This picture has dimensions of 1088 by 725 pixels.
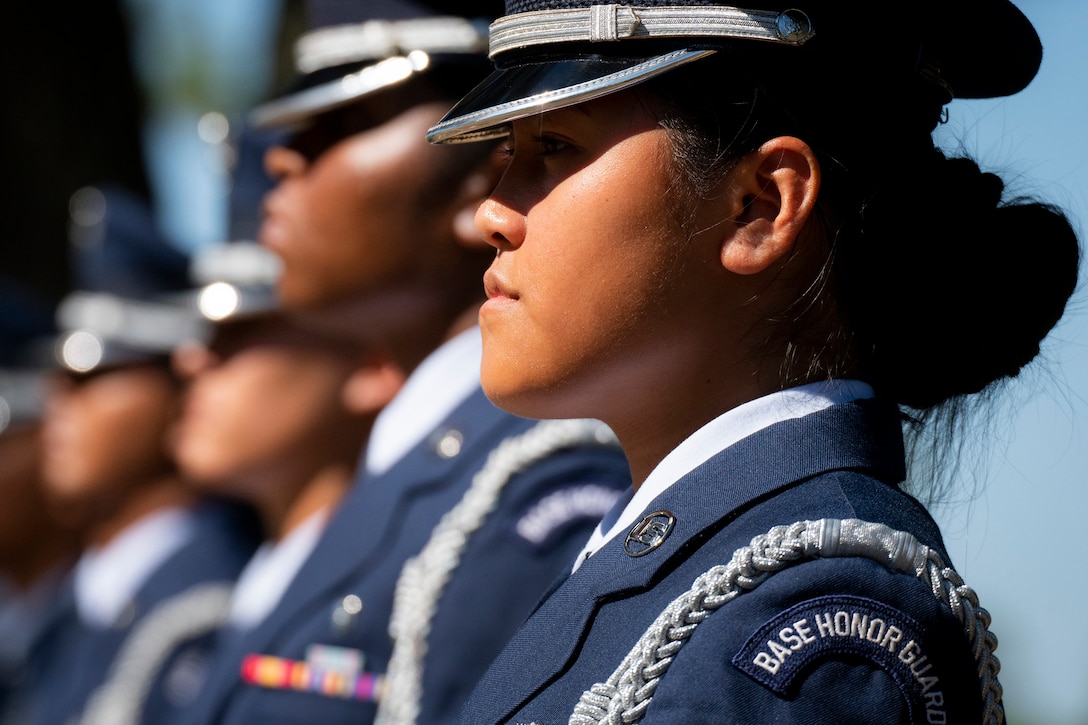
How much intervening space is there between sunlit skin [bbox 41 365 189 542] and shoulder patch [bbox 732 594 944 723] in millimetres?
4542

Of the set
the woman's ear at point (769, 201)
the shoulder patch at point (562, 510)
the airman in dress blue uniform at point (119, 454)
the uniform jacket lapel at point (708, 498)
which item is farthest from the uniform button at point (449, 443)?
the airman in dress blue uniform at point (119, 454)

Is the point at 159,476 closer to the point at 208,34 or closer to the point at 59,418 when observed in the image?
the point at 59,418

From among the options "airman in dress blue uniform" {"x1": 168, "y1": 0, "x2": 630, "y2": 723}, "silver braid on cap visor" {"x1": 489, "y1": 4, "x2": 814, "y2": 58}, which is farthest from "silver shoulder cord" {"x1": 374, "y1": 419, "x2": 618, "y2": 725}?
"silver braid on cap visor" {"x1": 489, "y1": 4, "x2": 814, "y2": 58}

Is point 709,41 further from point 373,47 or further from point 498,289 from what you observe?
point 373,47

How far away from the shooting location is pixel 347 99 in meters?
3.28

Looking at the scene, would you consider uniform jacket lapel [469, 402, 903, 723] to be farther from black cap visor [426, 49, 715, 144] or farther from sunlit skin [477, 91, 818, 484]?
black cap visor [426, 49, 715, 144]

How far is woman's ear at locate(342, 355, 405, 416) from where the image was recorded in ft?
13.0

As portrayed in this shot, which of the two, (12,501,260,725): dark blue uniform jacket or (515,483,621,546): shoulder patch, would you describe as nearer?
(515,483,621,546): shoulder patch

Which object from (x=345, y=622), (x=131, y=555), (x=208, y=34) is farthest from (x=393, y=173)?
(x=208, y=34)

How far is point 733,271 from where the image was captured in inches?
69.7

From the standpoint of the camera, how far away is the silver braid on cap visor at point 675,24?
5.58 ft

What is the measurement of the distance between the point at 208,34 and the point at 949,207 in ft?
33.9

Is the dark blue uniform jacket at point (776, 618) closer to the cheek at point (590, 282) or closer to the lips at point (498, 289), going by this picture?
the cheek at point (590, 282)

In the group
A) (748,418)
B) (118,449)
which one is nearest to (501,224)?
(748,418)
